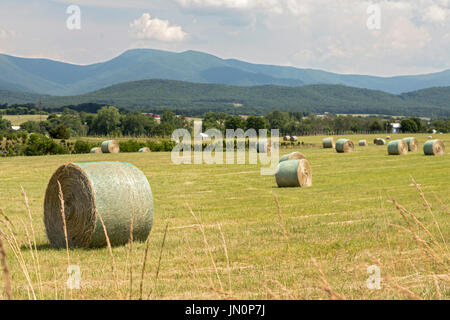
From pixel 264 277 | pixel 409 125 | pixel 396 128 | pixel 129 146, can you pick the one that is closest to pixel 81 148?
pixel 129 146

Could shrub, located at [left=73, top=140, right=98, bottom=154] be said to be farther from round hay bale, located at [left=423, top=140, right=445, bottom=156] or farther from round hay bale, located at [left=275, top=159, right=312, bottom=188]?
round hay bale, located at [left=275, top=159, right=312, bottom=188]

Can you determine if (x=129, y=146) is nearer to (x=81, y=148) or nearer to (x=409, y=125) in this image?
(x=81, y=148)

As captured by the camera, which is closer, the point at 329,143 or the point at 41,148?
the point at 41,148

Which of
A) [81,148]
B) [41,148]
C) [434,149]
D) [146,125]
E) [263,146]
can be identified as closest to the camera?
[434,149]

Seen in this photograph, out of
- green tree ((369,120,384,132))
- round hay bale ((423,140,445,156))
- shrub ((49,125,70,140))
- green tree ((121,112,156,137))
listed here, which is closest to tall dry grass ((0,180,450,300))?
round hay bale ((423,140,445,156))

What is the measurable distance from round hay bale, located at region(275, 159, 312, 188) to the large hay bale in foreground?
44.8ft

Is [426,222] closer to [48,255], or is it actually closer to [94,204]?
[94,204]

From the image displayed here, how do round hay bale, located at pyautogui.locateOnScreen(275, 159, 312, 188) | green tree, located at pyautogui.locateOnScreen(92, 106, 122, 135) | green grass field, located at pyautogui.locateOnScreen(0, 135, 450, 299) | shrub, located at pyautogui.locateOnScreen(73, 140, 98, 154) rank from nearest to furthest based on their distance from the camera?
1. green grass field, located at pyautogui.locateOnScreen(0, 135, 450, 299)
2. round hay bale, located at pyautogui.locateOnScreen(275, 159, 312, 188)
3. shrub, located at pyautogui.locateOnScreen(73, 140, 98, 154)
4. green tree, located at pyautogui.locateOnScreen(92, 106, 122, 135)

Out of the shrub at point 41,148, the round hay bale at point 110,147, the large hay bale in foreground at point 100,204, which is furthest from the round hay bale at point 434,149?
the shrub at point 41,148

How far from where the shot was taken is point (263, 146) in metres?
56.1

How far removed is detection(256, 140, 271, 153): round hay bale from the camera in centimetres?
5580

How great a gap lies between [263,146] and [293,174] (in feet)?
105

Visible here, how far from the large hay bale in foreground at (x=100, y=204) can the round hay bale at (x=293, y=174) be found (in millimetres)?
13669

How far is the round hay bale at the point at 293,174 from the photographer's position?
957 inches
